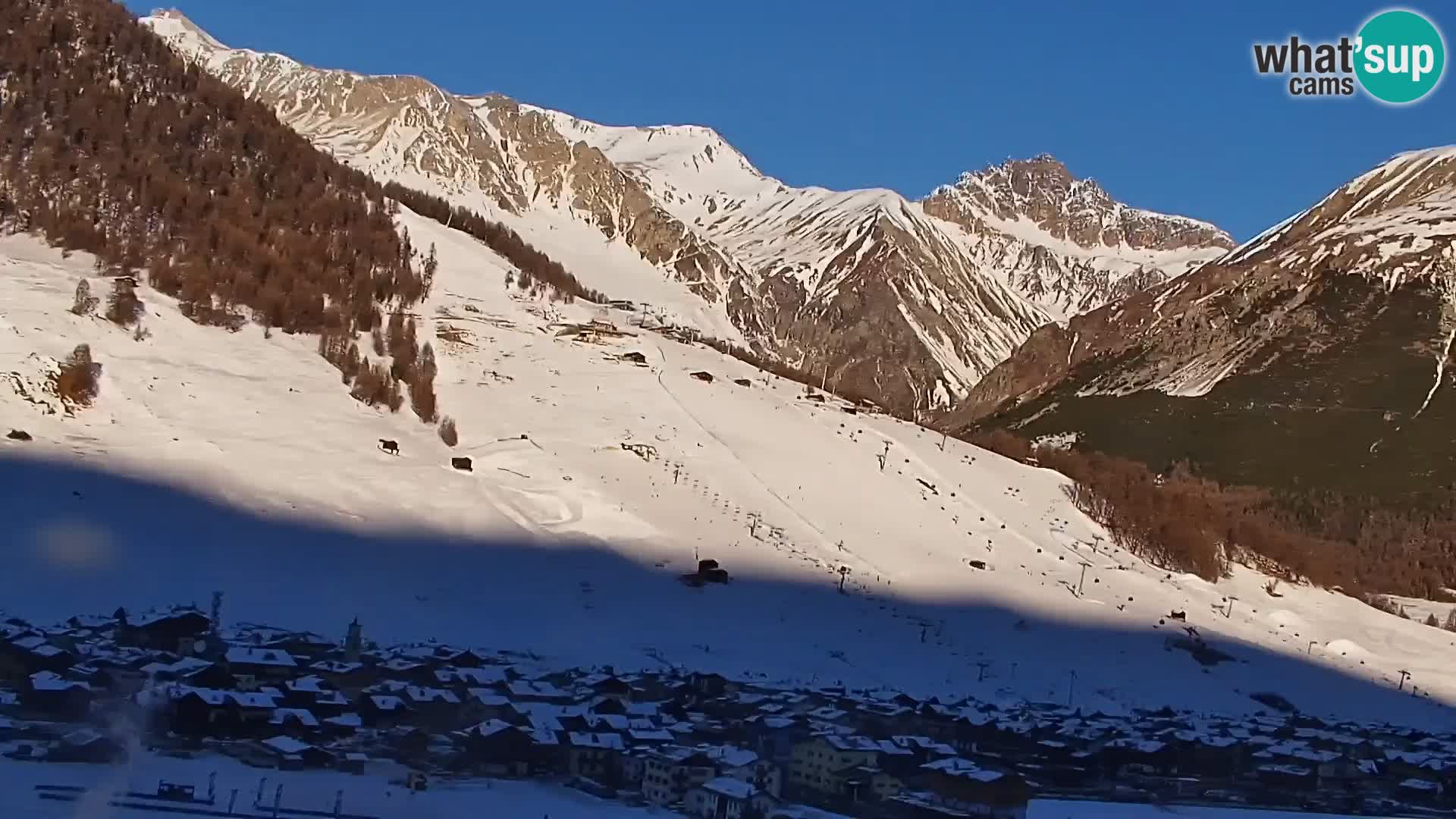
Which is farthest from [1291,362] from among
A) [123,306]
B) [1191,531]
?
[123,306]

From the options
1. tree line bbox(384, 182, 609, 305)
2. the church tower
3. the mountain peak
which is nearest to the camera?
the church tower

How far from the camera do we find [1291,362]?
108 m

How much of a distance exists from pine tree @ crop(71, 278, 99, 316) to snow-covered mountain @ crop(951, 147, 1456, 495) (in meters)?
75.4

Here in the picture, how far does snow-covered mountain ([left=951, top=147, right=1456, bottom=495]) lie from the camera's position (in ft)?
298

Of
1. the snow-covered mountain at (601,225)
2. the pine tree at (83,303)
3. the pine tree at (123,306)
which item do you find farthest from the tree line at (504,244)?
the snow-covered mountain at (601,225)

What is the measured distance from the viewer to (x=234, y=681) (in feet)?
45.5

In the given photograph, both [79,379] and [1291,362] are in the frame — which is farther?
[1291,362]

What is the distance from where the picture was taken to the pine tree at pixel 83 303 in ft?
80.2

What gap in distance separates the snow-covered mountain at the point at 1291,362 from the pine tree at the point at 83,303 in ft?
247

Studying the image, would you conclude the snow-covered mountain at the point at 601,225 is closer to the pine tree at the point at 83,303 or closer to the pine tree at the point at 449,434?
the pine tree at the point at 449,434

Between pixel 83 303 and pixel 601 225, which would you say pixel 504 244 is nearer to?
pixel 83 303

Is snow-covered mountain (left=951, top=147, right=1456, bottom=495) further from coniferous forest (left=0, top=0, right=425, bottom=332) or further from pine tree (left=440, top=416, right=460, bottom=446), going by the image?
pine tree (left=440, top=416, right=460, bottom=446)

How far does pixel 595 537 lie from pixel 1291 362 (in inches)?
3793

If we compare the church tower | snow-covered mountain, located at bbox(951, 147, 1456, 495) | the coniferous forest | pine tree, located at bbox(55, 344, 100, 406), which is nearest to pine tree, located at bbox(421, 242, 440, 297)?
the coniferous forest
